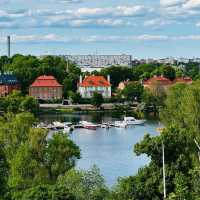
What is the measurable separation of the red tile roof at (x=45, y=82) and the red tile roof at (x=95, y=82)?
203cm

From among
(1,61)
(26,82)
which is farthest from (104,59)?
(26,82)

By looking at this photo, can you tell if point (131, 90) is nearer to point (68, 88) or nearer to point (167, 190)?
point (68, 88)

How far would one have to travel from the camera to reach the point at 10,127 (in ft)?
60.8

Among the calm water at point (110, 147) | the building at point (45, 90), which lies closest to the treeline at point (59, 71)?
the building at point (45, 90)

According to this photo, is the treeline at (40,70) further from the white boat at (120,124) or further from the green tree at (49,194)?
the green tree at (49,194)

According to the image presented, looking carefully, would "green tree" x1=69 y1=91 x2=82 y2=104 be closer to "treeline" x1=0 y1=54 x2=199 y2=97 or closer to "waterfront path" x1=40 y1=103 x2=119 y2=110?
"waterfront path" x1=40 y1=103 x2=119 y2=110

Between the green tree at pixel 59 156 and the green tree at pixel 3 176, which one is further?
the green tree at pixel 59 156

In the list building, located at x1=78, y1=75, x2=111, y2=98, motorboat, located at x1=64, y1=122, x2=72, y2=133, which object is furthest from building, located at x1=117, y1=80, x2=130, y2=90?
motorboat, located at x1=64, y1=122, x2=72, y2=133

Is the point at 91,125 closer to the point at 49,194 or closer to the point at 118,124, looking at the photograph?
the point at 118,124

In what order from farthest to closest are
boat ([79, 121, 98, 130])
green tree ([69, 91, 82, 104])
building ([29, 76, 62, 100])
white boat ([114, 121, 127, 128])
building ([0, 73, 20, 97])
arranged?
building ([29, 76, 62, 100]) < building ([0, 73, 20, 97]) < green tree ([69, 91, 82, 104]) < white boat ([114, 121, 127, 128]) < boat ([79, 121, 98, 130])

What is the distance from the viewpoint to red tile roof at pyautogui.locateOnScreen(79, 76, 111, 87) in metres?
63.3

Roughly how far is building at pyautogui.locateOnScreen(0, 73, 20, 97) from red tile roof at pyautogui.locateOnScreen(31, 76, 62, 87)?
1404 mm

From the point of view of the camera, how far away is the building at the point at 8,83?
62094mm

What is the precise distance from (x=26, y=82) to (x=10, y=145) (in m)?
46.8
